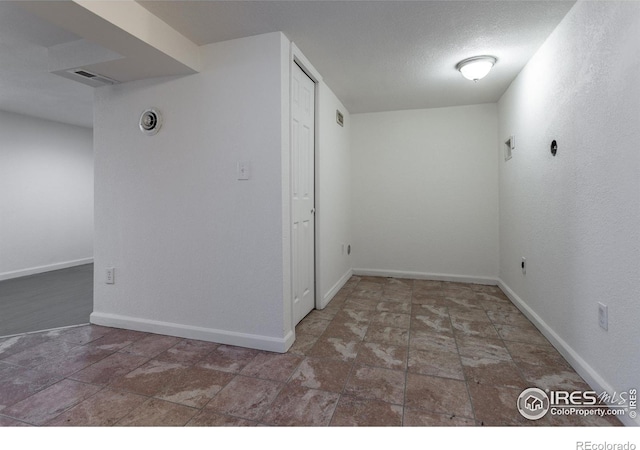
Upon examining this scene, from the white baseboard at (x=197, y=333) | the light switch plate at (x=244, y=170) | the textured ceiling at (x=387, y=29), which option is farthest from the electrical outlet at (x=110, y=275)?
the textured ceiling at (x=387, y=29)

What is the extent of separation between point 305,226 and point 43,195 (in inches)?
172

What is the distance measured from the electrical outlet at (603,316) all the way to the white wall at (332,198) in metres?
2.00

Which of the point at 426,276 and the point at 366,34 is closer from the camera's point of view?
the point at 366,34

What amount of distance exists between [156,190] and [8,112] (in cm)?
354

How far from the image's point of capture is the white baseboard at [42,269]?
4.24 m

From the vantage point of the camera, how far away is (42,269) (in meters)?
4.64

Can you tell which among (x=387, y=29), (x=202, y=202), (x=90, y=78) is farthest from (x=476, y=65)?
(x=90, y=78)

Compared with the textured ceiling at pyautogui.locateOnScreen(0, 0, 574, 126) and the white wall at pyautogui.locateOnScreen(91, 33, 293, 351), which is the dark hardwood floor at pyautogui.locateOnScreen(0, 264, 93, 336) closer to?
the white wall at pyautogui.locateOnScreen(91, 33, 293, 351)

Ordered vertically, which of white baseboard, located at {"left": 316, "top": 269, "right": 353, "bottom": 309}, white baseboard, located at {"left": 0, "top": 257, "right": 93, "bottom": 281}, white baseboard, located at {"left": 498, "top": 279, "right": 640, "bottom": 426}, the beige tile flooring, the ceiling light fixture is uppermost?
the ceiling light fixture

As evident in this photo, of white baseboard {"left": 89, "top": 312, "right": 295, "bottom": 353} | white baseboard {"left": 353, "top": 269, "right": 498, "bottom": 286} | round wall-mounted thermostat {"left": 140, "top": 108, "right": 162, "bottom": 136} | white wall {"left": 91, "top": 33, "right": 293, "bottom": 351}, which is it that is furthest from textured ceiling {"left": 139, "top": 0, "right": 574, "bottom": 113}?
white baseboard {"left": 353, "top": 269, "right": 498, "bottom": 286}

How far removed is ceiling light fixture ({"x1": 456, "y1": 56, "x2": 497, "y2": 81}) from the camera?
2.58m

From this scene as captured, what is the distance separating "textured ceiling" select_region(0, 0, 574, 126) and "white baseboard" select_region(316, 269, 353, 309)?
6.85ft

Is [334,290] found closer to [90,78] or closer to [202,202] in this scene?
[202,202]

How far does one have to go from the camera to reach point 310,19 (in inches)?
79.6
